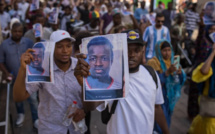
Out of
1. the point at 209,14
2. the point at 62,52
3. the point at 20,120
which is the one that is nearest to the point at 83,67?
the point at 62,52

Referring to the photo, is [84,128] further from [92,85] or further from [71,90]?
[92,85]

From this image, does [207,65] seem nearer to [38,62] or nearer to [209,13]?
[209,13]

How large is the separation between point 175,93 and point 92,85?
2155mm

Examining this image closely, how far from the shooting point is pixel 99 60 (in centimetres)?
162

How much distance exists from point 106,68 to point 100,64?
0.16 feet

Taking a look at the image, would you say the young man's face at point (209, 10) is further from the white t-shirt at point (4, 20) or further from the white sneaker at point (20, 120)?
the white t-shirt at point (4, 20)

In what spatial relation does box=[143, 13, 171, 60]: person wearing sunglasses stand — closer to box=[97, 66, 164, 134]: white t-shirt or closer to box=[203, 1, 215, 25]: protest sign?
box=[203, 1, 215, 25]: protest sign

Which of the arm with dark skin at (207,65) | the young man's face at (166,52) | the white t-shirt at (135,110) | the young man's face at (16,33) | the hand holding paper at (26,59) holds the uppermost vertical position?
the young man's face at (16,33)

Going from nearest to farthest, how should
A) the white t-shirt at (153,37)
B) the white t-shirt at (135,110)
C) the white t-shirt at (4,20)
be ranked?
the white t-shirt at (135,110) < the white t-shirt at (153,37) < the white t-shirt at (4,20)

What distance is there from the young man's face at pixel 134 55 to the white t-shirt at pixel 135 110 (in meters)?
0.08

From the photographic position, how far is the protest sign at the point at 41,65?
204cm

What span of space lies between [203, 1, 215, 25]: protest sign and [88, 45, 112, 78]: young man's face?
2.80 m

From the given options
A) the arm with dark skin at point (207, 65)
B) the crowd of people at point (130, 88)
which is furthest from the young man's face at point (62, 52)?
the arm with dark skin at point (207, 65)

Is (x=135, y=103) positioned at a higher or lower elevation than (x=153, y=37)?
lower
